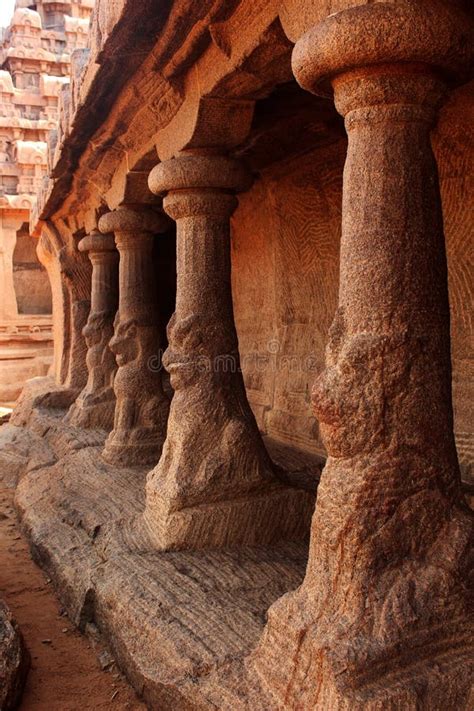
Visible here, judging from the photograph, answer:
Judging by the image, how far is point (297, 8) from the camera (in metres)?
2.49

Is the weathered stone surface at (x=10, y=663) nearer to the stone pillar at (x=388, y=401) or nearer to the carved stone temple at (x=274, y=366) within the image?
the carved stone temple at (x=274, y=366)

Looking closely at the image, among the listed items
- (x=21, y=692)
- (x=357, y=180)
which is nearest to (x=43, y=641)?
(x=21, y=692)

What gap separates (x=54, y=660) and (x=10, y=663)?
55cm

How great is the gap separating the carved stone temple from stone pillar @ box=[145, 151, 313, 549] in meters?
0.01

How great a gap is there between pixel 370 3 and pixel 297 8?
0.44m

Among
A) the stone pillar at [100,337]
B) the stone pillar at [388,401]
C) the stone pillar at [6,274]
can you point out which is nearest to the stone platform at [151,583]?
the stone pillar at [388,401]

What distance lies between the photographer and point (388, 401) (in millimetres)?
2209

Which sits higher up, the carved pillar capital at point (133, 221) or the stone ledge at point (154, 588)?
→ the carved pillar capital at point (133, 221)

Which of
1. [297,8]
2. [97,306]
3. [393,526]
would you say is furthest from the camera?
[97,306]

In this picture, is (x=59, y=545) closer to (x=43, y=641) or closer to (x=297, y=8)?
(x=43, y=641)

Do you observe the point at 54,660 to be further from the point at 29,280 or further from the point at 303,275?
the point at 29,280

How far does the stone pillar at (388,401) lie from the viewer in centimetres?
213

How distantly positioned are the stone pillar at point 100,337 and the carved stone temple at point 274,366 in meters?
0.02

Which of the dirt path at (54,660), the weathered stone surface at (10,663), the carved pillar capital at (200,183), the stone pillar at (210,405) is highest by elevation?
the carved pillar capital at (200,183)
